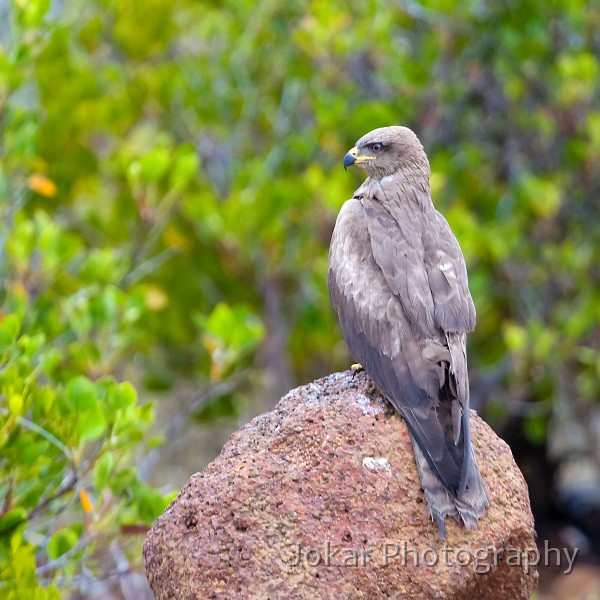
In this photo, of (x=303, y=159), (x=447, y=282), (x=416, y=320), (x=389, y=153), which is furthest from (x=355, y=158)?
(x=303, y=159)

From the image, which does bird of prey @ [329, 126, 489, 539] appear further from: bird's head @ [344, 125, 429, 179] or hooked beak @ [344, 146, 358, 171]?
hooked beak @ [344, 146, 358, 171]

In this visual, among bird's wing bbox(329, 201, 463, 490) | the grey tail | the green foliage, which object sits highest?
bird's wing bbox(329, 201, 463, 490)

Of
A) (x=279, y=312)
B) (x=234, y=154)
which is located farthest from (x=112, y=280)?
(x=234, y=154)

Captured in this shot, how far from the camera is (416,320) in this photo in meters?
4.12

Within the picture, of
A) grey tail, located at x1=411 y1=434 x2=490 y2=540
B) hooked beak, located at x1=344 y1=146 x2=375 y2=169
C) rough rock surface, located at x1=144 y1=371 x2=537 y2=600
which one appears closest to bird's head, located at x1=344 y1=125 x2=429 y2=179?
hooked beak, located at x1=344 y1=146 x2=375 y2=169

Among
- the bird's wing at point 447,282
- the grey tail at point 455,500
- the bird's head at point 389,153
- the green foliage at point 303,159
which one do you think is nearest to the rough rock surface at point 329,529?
the grey tail at point 455,500

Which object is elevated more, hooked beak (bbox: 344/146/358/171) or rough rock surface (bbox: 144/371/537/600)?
hooked beak (bbox: 344/146/358/171)

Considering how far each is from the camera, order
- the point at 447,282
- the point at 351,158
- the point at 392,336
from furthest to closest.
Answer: the point at 351,158 → the point at 447,282 → the point at 392,336

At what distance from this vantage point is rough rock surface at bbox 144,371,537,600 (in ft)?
11.4

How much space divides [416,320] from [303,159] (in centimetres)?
454

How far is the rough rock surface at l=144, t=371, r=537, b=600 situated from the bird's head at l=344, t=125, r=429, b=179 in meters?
1.68

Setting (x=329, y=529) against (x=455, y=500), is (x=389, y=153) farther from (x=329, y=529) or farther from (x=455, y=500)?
(x=329, y=529)

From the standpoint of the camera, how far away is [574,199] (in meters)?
8.45

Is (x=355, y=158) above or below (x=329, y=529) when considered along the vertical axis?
above
